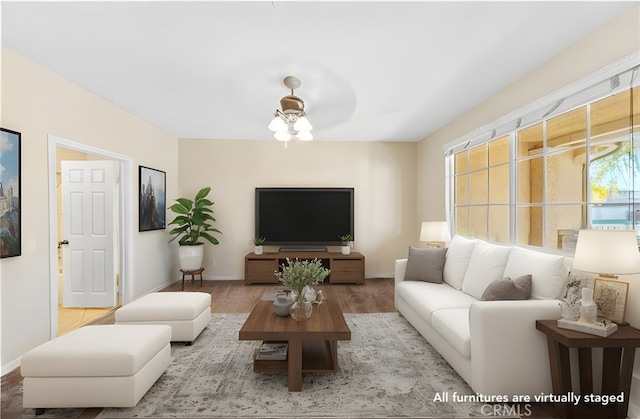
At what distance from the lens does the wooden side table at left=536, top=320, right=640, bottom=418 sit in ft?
5.81

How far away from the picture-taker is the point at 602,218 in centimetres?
235

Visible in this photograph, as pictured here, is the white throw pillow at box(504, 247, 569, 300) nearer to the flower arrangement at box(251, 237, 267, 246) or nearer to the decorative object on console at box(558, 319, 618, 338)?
the decorative object on console at box(558, 319, 618, 338)

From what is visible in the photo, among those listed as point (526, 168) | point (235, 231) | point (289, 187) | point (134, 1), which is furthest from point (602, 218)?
point (235, 231)

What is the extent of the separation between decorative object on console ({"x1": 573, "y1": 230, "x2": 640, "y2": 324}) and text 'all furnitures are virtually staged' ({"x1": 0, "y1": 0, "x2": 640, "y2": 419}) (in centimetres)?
1

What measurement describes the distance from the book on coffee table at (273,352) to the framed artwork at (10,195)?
211cm

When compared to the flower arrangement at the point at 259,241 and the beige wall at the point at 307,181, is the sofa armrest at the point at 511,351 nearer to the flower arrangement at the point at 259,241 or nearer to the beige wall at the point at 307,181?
the beige wall at the point at 307,181

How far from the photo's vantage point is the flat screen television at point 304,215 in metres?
5.65

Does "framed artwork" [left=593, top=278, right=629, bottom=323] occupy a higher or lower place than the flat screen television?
lower

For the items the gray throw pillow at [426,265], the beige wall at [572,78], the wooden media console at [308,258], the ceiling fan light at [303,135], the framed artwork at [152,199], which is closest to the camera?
the beige wall at [572,78]

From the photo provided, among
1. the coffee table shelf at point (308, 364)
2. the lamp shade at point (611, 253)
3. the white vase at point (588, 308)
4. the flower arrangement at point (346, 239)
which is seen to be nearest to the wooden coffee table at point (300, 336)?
the coffee table shelf at point (308, 364)

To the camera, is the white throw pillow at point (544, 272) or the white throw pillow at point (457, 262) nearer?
the white throw pillow at point (544, 272)

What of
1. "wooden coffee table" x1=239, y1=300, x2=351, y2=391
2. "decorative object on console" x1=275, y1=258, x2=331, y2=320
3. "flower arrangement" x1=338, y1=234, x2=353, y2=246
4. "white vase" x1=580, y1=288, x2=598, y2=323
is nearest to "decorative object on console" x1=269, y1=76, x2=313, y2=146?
"decorative object on console" x1=275, y1=258, x2=331, y2=320

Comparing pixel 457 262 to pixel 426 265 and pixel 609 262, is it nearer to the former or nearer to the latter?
pixel 426 265

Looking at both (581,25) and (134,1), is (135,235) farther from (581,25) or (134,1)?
(581,25)
